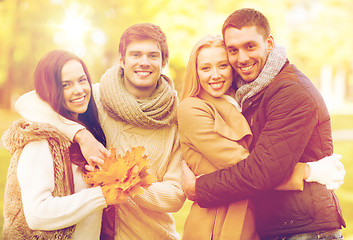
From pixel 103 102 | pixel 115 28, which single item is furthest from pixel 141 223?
pixel 115 28

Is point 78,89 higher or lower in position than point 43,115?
higher

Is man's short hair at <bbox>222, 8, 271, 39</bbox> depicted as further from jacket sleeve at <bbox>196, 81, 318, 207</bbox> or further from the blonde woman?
jacket sleeve at <bbox>196, 81, 318, 207</bbox>

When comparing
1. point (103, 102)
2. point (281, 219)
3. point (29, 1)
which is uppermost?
point (29, 1)

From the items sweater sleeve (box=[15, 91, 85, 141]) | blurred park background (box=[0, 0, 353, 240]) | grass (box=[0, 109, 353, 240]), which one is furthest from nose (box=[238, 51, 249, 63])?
blurred park background (box=[0, 0, 353, 240])

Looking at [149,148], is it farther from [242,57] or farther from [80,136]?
[242,57]

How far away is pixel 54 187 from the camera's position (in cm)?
288

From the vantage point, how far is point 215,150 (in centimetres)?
307

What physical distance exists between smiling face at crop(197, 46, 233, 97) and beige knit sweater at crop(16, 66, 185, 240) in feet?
1.46

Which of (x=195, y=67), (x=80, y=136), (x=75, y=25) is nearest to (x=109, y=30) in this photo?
(x=75, y=25)

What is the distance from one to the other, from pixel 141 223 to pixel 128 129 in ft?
2.63

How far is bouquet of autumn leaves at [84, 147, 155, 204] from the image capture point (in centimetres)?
270

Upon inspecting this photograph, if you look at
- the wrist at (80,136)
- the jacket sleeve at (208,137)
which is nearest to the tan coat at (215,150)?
the jacket sleeve at (208,137)

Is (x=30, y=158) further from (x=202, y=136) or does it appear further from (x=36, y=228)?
(x=202, y=136)

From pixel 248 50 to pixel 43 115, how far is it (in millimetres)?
1584
